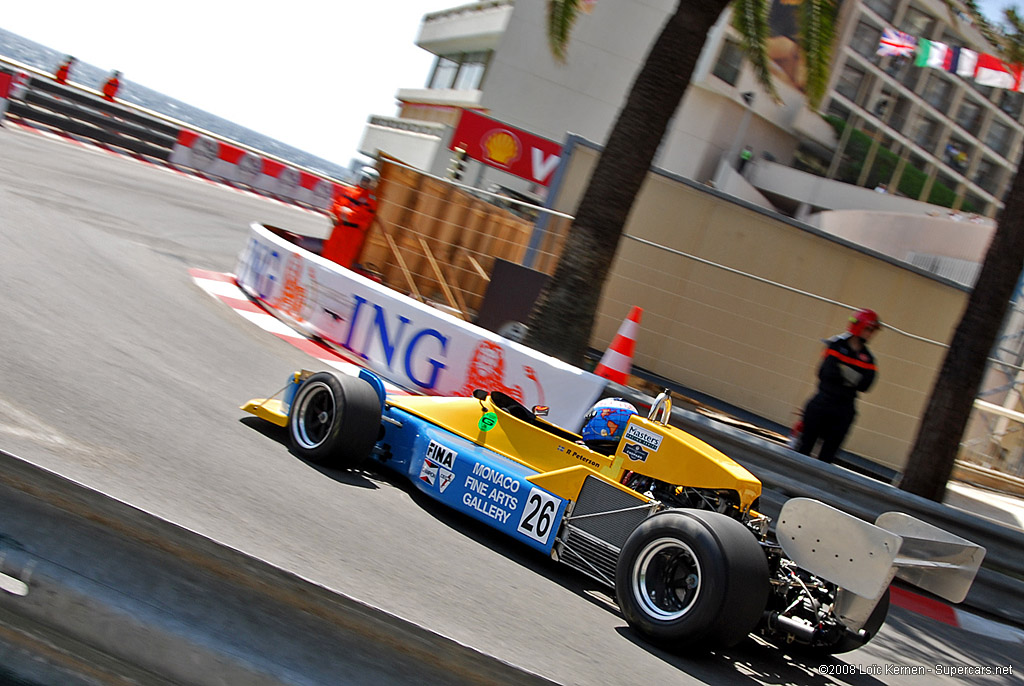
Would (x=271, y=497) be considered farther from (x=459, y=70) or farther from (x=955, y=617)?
(x=459, y=70)

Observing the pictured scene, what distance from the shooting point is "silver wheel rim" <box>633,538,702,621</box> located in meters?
4.58

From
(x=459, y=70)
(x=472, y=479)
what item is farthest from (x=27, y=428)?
(x=459, y=70)

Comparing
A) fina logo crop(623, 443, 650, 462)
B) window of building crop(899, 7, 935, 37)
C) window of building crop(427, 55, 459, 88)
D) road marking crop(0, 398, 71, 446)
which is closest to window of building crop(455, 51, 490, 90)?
window of building crop(427, 55, 459, 88)

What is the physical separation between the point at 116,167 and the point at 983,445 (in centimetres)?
1651

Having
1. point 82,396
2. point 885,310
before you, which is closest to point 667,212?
point 885,310

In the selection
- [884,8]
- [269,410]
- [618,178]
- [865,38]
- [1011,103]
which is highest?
[1011,103]

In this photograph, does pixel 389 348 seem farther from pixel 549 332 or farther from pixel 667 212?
pixel 667 212

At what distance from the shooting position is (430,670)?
278cm

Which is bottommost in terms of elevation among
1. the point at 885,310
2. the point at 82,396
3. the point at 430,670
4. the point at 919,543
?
the point at 82,396

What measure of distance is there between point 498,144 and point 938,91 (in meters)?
41.3

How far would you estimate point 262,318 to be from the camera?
1085 centimetres

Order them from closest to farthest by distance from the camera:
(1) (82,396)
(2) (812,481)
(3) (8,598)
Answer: (3) (8,598)
(1) (82,396)
(2) (812,481)

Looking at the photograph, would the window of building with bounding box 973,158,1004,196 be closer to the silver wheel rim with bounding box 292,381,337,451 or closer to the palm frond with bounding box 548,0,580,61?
the palm frond with bounding box 548,0,580,61

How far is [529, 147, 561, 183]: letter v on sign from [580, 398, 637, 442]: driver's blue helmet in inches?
748
